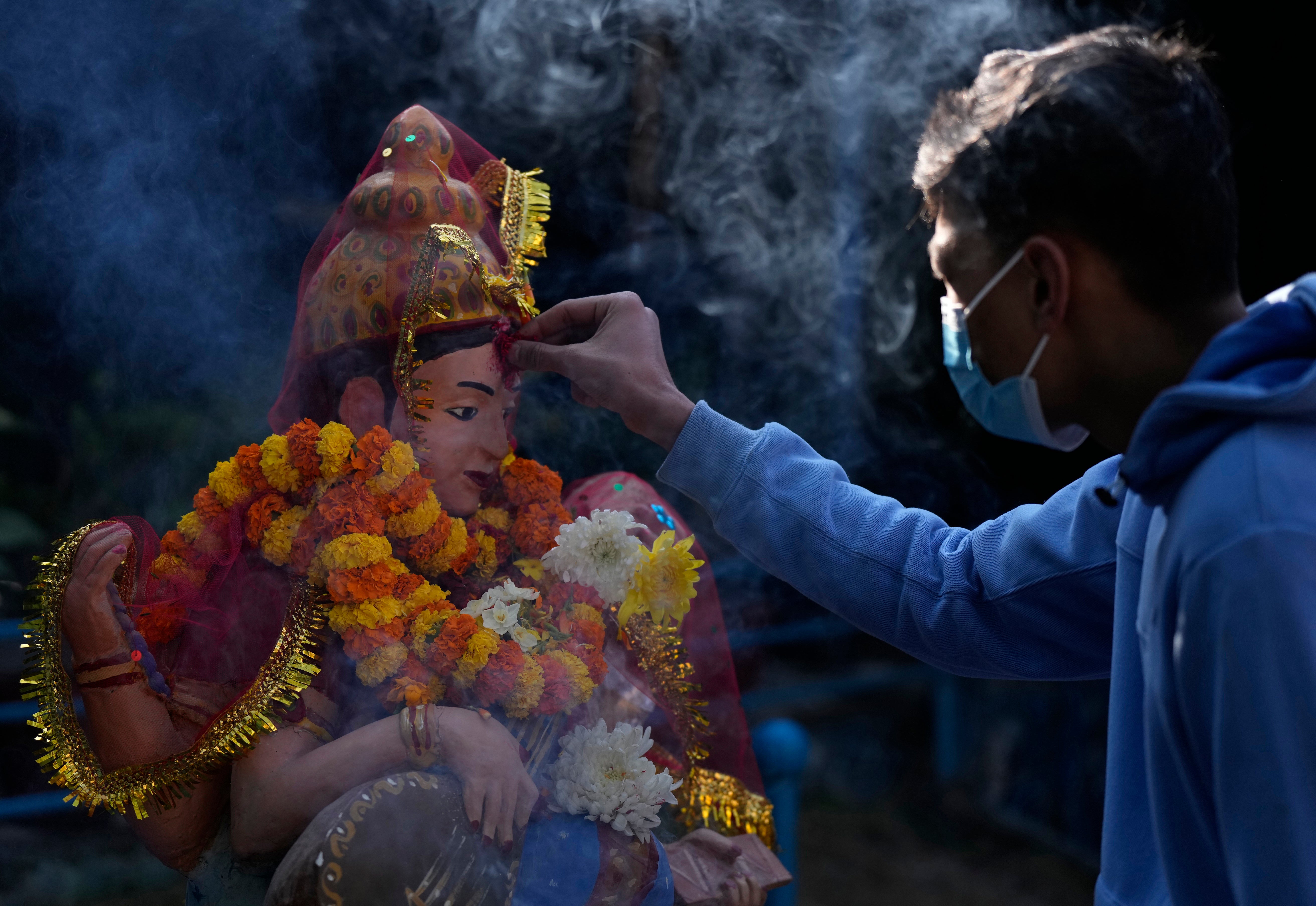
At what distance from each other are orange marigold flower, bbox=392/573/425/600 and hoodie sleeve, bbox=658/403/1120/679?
58cm

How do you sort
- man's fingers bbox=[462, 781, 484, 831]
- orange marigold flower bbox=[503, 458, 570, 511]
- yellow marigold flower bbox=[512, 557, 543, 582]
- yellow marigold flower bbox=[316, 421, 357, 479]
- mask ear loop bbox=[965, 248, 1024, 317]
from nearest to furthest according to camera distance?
mask ear loop bbox=[965, 248, 1024, 317], man's fingers bbox=[462, 781, 484, 831], yellow marigold flower bbox=[316, 421, 357, 479], yellow marigold flower bbox=[512, 557, 543, 582], orange marigold flower bbox=[503, 458, 570, 511]

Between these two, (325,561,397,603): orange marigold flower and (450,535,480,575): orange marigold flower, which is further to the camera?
(450,535,480,575): orange marigold flower

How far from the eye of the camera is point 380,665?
201 centimetres

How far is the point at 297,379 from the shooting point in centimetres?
237

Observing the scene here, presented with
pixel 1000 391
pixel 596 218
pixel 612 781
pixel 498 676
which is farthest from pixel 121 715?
pixel 596 218

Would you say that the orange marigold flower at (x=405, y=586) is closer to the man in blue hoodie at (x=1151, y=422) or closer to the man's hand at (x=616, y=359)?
the man's hand at (x=616, y=359)

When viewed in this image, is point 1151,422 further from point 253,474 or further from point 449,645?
point 253,474

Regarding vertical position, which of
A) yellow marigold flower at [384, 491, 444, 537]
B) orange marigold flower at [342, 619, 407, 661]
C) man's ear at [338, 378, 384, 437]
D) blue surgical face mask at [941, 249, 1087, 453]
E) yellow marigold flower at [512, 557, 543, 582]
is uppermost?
blue surgical face mask at [941, 249, 1087, 453]

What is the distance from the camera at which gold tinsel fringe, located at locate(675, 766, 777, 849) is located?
8.04 ft

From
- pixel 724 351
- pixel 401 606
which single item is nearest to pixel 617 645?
pixel 401 606

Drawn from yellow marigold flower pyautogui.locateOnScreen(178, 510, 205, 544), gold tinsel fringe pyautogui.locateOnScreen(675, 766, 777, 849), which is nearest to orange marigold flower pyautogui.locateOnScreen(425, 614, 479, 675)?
yellow marigold flower pyautogui.locateOnScreen(178, 510, 205, 544)

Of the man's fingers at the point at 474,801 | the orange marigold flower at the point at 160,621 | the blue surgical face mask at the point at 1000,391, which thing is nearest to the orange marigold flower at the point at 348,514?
the orange marigold flower at the point at 160,621

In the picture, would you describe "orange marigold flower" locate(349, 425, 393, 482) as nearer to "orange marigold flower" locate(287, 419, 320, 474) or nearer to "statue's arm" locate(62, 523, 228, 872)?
"orange marigold flower" locate(287, 419, 320, 474)

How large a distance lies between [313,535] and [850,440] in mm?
3168
